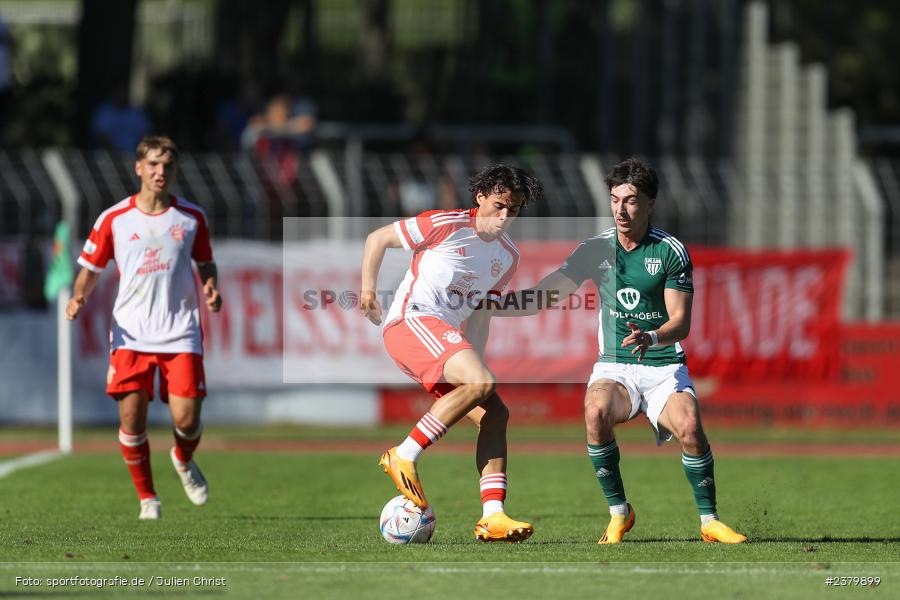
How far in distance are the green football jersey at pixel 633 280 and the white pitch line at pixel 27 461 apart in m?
6.56

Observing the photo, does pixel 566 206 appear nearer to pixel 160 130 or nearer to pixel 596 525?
pixel 160 130

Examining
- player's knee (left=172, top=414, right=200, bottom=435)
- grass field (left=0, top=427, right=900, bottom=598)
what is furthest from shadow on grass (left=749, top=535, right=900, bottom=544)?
player's knee (left=172, top=414, right=200, bottom=435)

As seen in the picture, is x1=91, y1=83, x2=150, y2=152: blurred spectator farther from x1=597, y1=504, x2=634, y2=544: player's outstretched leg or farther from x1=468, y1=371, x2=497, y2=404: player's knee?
x1=597, y1=504, x2=634, y2=544: player's outstretched leg

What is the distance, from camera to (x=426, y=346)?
9.24m

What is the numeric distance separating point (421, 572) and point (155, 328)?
3.59 metres

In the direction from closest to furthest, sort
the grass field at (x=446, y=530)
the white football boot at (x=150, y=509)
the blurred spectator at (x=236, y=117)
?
the grass field at (x=446, y=530)
the white football boot at (x=150, y=509)
the blurred spectator at (x=236, y=117)

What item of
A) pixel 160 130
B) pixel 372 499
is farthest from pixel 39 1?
pixel 372 499

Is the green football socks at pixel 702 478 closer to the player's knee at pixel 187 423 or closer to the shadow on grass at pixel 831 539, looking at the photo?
the shadow on grass at pixel 831 539

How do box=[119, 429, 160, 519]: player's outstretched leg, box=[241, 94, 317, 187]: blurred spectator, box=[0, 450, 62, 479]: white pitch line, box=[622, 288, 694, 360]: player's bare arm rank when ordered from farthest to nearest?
box=[241, 94, 317, 187]: blurred spectator < box=[0, 450, 62, 479]: white pitch line < box=[119, 429, 160, 519]: player's outstretched leg < box=[622, 288, 694, 360]: player's bare arm

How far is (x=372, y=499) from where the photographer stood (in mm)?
12586

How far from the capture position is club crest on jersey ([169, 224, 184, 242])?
10.9 metres

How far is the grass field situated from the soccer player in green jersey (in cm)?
43

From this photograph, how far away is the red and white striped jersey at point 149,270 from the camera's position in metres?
10.9

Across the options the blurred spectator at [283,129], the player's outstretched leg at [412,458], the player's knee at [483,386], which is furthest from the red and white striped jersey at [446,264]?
the blurred spectator at [283,129]
